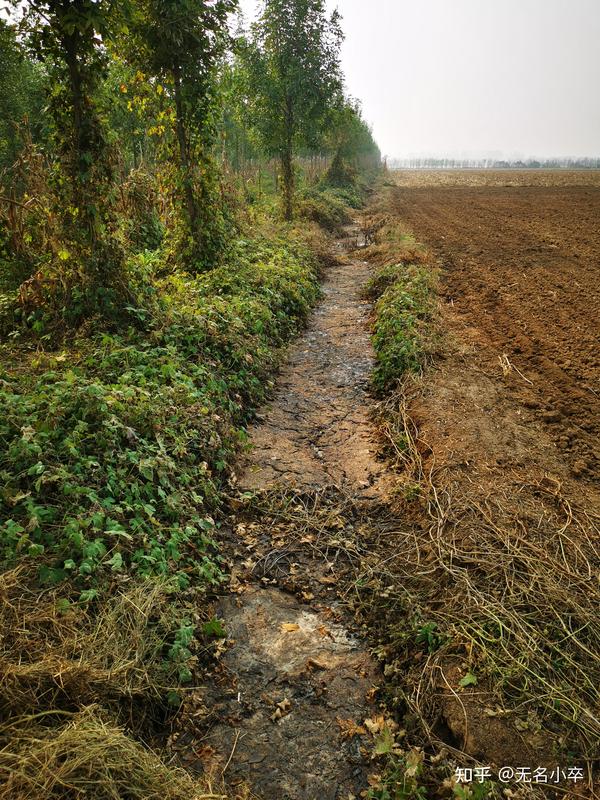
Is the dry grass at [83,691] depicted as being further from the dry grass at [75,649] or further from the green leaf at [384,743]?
the green leaf at [384,743]

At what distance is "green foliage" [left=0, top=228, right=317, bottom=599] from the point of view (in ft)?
10.5

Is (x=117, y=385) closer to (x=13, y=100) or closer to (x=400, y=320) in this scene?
(x=400, y=320)

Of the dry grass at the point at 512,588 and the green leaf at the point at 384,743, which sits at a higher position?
the dry grass at the point at 512,588

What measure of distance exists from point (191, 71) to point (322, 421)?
701 cm

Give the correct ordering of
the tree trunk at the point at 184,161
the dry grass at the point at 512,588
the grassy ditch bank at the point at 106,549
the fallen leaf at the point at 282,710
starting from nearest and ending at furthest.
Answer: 1. the grassy ditch bank at the point at 106,549
2. the dry grass at the point at 512,588
3. the fallen leaf at the point at 282,710
4. the tree trunk at the point at 184,161

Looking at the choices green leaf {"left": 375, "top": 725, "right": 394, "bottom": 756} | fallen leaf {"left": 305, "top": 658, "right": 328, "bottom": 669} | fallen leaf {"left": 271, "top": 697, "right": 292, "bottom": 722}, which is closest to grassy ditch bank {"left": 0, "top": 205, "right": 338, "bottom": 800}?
fallen leaf {"left": 271, "top": 697, "right": 292, "bottom": 722}

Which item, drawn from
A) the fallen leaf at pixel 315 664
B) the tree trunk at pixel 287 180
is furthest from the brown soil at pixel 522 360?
the tree trunk at pixel 287 180

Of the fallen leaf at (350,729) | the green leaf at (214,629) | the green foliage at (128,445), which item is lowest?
the fallen leaf at (350,729)

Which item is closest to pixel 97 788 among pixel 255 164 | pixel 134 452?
pixel 134 452

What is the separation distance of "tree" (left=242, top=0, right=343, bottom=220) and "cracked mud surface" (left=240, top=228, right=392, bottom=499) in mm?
10892

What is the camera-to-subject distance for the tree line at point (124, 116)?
219 inches

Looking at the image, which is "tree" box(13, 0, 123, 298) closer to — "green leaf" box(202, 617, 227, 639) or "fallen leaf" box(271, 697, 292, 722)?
"green leaf" box(202, 617, 227, 639)

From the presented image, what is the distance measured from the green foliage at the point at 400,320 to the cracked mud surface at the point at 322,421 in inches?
13.8

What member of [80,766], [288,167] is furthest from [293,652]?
[288,167]
